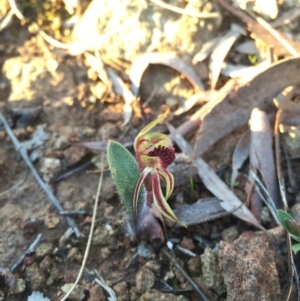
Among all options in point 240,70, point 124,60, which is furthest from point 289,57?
point 124,60

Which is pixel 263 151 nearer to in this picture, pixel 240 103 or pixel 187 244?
pixel 240 103

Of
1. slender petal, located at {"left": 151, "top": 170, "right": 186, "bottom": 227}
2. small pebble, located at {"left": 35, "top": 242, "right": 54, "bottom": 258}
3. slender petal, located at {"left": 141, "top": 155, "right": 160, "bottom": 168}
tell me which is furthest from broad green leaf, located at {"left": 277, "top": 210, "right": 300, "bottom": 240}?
small pebble, located at {"left": 35, "top": 242, "right": 54, "bottom": 258}

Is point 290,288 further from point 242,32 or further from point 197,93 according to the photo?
point 242,32

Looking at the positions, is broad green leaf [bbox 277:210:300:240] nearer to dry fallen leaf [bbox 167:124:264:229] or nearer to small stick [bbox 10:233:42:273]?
dry fallen leaf [bbox 167:124:264:229]

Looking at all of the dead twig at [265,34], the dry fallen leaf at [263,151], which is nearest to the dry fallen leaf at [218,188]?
the dry fallen leaf at [263,151]

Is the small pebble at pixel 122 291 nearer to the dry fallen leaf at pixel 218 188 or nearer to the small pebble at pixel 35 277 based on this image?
the small pebble at pixel 35 277

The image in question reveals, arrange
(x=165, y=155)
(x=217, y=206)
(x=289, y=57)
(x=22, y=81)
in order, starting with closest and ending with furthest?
(x=165, y=155) < (x=217, y=206) < (x=289, y=57) < (x=22, y=81)
